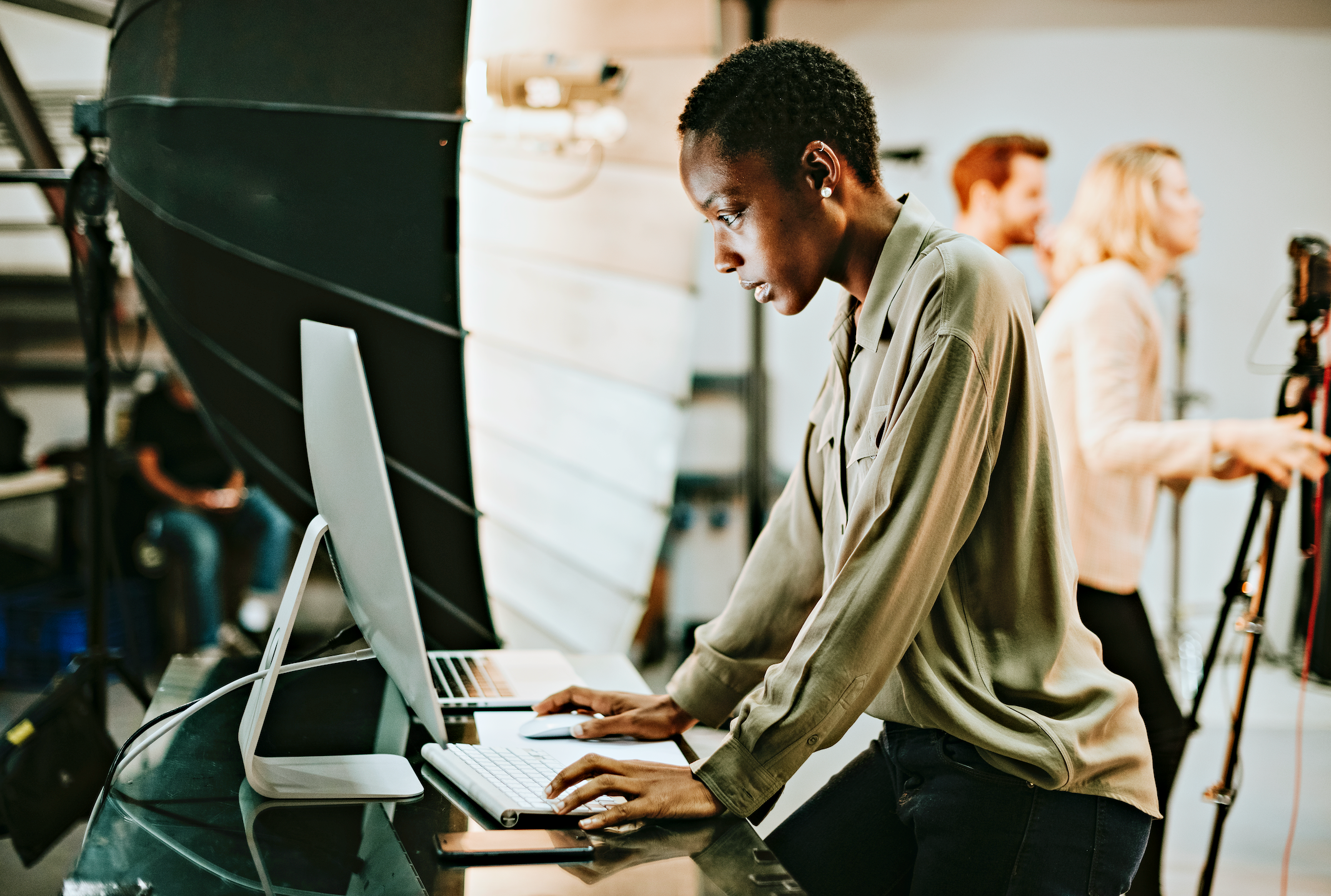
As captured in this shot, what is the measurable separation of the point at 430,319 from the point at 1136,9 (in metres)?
3.63

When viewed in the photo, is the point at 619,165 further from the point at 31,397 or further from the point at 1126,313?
the point at 31,397

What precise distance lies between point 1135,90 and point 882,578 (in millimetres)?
4026

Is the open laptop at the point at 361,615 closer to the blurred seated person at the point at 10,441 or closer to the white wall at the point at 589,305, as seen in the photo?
the white wall at the point at 589,305

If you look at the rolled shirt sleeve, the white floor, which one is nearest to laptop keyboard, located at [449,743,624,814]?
the rolled shirt sleeve

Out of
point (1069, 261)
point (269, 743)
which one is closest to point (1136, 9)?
point (1069, 261)

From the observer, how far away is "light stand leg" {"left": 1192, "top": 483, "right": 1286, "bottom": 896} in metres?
1.61

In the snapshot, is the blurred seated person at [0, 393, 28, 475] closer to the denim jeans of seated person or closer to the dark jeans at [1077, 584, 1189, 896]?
the dark jeans at [1077, 584, 1189, 896]

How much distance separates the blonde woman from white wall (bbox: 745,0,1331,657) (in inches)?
86.7

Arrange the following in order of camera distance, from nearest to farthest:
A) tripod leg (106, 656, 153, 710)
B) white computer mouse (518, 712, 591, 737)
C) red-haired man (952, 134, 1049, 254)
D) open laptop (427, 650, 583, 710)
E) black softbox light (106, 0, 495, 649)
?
white computer mouse (518, 712, 591, 737), open laptop (427, 650, 583, 710), black softbox light (106, 0, 495, 649), tripod leg (106, 656, 153, 710), red-haired man (952, 134, 1049, 254)

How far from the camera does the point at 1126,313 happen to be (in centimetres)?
167

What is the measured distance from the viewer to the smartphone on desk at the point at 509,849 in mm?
708

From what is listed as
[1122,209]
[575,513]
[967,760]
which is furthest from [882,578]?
[575,513]

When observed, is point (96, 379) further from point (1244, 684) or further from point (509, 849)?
point (1244, 684)

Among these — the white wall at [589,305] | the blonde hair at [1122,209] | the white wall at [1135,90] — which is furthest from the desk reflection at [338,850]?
the white wall at [1135,90]
